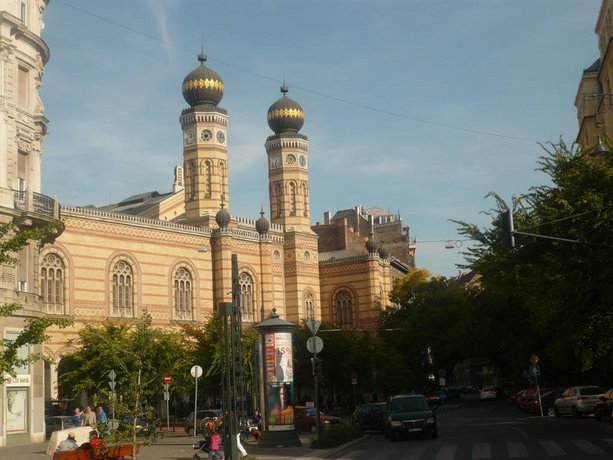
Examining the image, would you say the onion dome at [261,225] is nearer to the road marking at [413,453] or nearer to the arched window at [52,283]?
the arched window at [52,283]

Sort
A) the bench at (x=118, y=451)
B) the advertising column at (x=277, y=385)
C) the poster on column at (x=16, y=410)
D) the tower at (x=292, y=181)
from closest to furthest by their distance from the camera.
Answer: the bench at (x=118, y=451), the advertising column at (x=277, y=385), the poster on column at (x=16, y=410), the tower at (x=292, y=181)

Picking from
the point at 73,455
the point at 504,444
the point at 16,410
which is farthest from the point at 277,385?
the point at 73,455

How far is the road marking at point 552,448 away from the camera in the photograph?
62.1 feet

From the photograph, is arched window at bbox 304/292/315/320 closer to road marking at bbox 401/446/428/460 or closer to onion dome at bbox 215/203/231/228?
onion dome at bbox 215/203/231/228

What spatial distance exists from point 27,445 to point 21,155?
889 cm

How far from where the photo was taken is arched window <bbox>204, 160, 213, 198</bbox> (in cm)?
5688

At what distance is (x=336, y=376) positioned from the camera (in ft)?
164

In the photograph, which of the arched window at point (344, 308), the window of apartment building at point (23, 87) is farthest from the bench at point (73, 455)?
the arched window at point (344, 308)

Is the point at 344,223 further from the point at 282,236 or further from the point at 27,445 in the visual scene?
the point at 27,445

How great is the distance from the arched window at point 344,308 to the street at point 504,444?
3498cm

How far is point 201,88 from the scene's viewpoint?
188 ft

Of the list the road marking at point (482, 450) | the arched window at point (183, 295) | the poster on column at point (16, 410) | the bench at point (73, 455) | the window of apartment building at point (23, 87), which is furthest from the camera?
the arched window at point (183, 295)

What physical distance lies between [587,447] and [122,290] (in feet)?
102

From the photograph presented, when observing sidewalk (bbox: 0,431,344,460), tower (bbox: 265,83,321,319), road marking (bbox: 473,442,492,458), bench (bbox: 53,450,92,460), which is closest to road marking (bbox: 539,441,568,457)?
road marking (bbox: 473,442,492,458)
